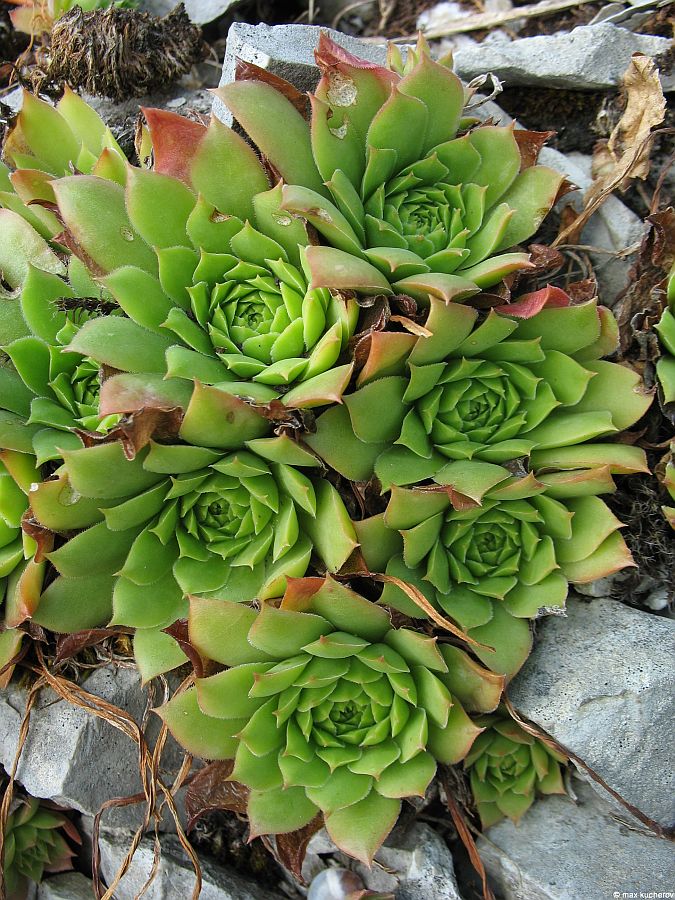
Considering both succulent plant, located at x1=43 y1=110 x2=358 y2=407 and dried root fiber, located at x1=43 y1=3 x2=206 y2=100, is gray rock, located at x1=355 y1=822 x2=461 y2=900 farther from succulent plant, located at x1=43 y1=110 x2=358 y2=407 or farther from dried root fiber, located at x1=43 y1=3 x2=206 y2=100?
dried root fiber, located at x1=43 y1=3 x2=206 y2=100

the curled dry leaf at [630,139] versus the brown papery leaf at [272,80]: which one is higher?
the brown papery leaf at [272,80]

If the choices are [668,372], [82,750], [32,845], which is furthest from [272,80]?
[32,845]

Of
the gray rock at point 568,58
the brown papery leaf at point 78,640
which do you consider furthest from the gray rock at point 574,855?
the gray rock at point 568,58

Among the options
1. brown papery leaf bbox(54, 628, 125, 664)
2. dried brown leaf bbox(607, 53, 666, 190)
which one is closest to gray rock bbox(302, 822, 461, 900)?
brown papery leaf bbox(54, 628, 125, 664)

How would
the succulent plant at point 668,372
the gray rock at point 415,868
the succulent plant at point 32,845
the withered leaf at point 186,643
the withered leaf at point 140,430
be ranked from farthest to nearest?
1. the succulent plant at point 32,845
2. the gray rock at point 415,868
3. the succulent plant at point 668,372
4. the withered leaf at point 186,643
5. the withered leaf at point 140,430

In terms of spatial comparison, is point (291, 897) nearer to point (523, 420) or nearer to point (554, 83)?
point (523, 420)

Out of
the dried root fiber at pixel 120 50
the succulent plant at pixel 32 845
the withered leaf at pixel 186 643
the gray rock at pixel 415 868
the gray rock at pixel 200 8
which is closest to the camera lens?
the withered leaf at pixel 186 643

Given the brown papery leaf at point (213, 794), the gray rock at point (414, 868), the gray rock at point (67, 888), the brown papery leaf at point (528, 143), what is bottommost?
the gray rock at point (67, 888)

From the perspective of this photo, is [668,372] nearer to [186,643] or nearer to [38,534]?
[186,643]

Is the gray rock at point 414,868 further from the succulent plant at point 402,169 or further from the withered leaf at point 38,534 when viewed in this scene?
the succulent plant at point 402,169

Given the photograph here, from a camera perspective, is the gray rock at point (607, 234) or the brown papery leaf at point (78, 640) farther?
the gray rock at point (607, 234)
